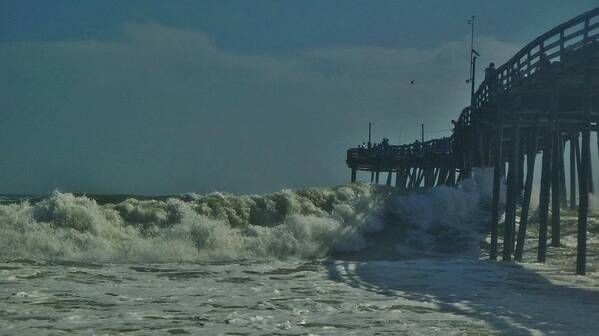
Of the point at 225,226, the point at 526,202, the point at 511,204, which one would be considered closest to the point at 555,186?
the point at 511,204

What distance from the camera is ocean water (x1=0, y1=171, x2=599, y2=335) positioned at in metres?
11.0

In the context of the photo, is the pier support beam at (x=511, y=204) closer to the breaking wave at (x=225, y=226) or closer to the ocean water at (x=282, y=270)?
the ocean water at (x=282, y=270)

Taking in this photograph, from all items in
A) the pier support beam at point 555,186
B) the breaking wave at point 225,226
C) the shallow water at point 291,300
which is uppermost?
the pier support beam at point 555,186

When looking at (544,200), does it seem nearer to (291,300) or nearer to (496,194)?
(496,194)

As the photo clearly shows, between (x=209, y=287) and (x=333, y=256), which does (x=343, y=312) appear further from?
(x=333, y=256)

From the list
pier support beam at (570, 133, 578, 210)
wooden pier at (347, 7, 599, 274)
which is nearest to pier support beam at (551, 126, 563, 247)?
wooden pier at (347, 7, 599, 274)

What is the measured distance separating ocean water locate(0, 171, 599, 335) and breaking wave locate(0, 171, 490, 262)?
5 centimetres

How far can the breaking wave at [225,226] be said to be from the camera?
70.1 ft

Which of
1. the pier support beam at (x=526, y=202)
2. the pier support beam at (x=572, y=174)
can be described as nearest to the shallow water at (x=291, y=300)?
the pier support beam at (x=526, y=202)

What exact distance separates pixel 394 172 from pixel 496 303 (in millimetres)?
39920

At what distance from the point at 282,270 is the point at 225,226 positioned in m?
7.18

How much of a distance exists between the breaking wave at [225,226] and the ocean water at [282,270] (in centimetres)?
5

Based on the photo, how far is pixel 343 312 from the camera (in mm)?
11820

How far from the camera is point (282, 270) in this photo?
59.6 ft
